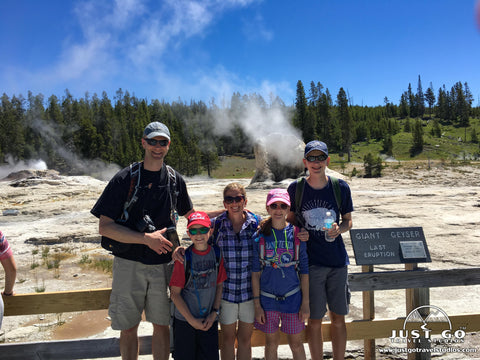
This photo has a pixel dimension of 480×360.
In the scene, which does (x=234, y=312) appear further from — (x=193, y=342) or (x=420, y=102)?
(x=420, y=102)

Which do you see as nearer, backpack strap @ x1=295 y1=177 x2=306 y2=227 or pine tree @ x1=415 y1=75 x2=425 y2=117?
backpack strap @ x1=295 y1=177 x2=306 y2=227

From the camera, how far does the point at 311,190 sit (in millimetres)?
2762

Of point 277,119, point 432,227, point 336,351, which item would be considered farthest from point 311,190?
point 277,119

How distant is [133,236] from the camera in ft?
7.57

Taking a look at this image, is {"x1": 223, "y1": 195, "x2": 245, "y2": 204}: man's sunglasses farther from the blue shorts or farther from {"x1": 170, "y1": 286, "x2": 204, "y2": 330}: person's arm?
the blue shorts

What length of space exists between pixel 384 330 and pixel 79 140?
5914 cm

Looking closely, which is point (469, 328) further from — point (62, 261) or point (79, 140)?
point (79, 140)

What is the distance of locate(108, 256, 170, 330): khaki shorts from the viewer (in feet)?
7.97

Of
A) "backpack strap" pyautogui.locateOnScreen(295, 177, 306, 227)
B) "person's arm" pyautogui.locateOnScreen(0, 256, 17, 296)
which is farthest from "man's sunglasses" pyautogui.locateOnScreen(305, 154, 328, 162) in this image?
"person's arm" pyautogui.locateOnScreen(0, 256, 17, 296)

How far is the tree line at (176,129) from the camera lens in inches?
2122

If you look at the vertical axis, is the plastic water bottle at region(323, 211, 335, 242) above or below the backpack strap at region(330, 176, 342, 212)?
below

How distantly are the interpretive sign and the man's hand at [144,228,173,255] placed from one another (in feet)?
5.09

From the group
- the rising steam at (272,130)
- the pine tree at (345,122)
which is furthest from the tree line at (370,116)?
the rising steam at (272,130)

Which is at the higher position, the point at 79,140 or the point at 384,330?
the point at 79,140
